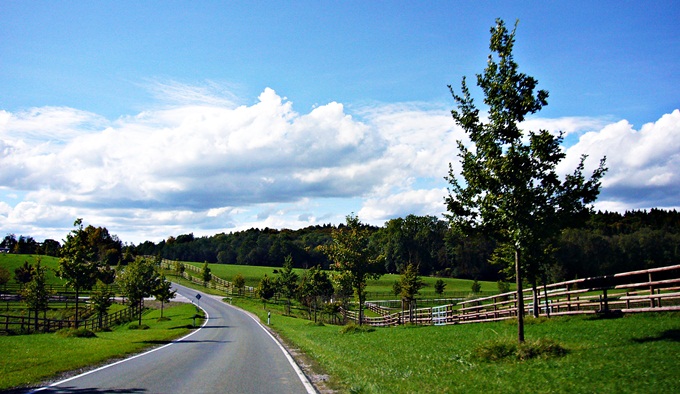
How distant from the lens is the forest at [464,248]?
9281cm

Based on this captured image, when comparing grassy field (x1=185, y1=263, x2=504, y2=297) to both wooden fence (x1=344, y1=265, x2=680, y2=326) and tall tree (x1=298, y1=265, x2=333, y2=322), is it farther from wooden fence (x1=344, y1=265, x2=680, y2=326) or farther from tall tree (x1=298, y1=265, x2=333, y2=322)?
wooden fence (x1=344, y1=265, x2=680, y2=326)

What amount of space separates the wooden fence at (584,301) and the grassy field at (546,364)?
3.50 feet

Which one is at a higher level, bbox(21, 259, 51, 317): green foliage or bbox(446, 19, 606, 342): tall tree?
bbox(446, 19, 606, 342): tall tree

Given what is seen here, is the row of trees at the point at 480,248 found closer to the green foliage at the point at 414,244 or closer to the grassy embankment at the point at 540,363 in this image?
the green foliage at the point at 414,244

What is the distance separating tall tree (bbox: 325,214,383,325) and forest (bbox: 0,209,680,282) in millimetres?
1029

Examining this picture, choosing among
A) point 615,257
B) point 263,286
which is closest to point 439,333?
point 263,286

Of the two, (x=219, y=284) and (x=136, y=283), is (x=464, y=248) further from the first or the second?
(x=136, y=283)

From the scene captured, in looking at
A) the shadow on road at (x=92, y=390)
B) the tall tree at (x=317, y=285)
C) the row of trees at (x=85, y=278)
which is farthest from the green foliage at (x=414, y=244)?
the shadow on road at (x=92, y=390)

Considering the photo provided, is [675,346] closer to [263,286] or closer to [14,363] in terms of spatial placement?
[14,363]

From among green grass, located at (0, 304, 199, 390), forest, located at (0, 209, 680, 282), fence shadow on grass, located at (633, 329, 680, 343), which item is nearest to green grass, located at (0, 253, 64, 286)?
forest, located at (0, 209, 680, 282)

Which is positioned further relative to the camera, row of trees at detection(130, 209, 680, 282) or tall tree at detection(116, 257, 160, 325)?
row of trees at detection(130, 209, 680, 282)

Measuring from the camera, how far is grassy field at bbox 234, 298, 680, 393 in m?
9.63

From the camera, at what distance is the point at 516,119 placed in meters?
14.9

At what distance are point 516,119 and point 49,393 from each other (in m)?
14.2
